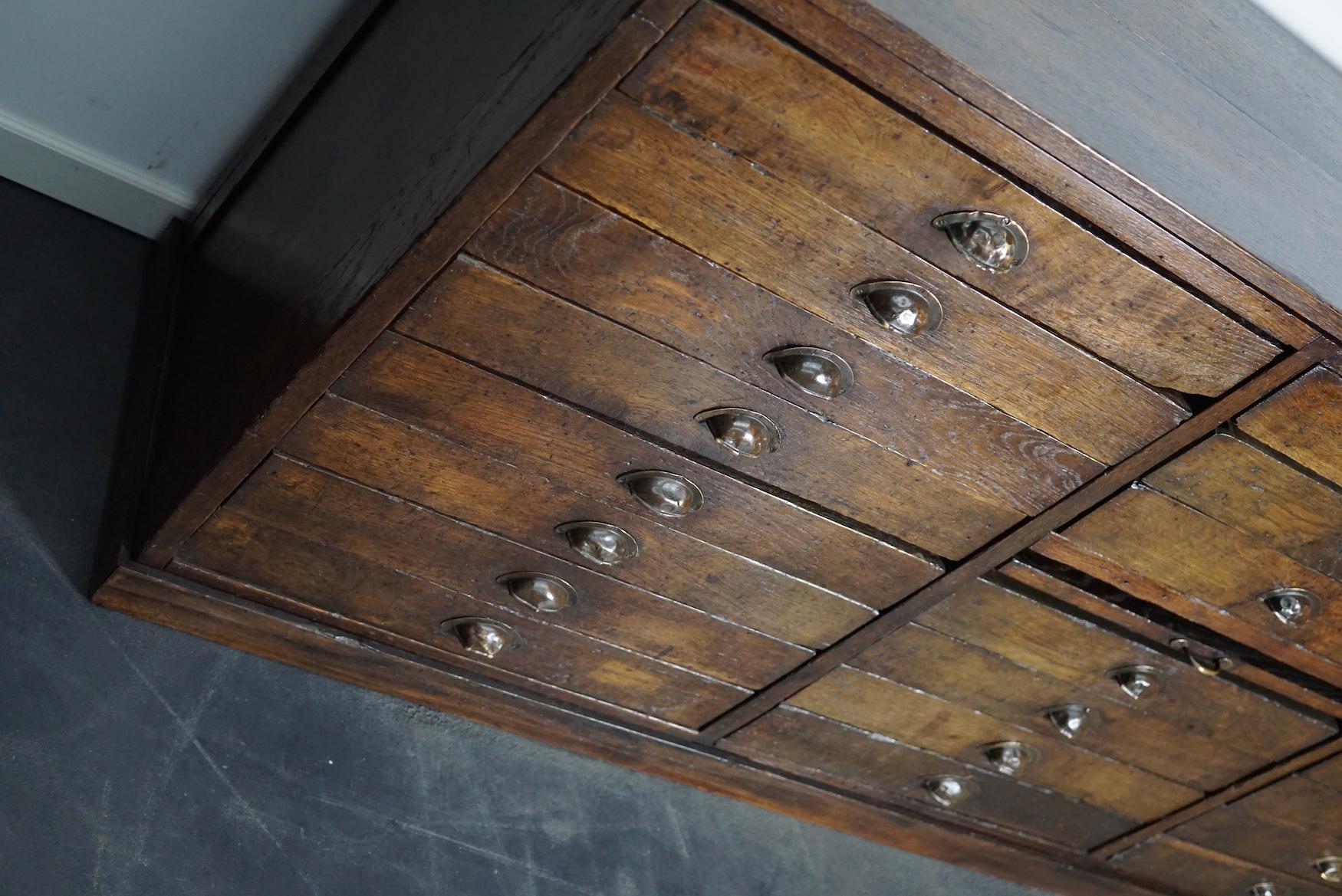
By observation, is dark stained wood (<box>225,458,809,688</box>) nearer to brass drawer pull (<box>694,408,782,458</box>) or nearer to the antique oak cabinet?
the antique oak cabinet

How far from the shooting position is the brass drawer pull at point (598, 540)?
1.66 m

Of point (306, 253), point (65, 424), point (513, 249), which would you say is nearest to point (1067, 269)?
point (513, 249)

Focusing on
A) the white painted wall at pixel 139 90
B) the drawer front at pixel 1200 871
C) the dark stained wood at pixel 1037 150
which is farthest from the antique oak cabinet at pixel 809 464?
the white painted wall at pixel 139 90

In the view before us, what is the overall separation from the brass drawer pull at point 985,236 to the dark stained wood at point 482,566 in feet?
2.28

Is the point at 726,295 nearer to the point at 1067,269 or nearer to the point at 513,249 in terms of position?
the point at 513,249

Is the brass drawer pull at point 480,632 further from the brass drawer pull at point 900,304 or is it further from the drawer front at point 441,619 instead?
the brass drawer pull at point 900,304

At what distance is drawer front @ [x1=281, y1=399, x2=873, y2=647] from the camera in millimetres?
1540

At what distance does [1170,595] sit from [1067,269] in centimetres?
62

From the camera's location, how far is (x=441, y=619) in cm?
184

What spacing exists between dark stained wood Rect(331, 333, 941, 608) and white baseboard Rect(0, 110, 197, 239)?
0.89 m

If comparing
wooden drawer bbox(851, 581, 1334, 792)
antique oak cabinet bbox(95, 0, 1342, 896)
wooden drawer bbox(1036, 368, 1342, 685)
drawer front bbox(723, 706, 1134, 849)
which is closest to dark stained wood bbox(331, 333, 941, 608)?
antique oak cabinet bbox(95, 0, 1342, 896)

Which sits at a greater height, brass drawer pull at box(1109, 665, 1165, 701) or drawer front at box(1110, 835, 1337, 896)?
brass drawer pull at box(1109, 665, 1165, 701)

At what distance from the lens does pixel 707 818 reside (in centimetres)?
218

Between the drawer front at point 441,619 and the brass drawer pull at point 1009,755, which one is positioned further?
the brass drawer pull at point 1009,755
